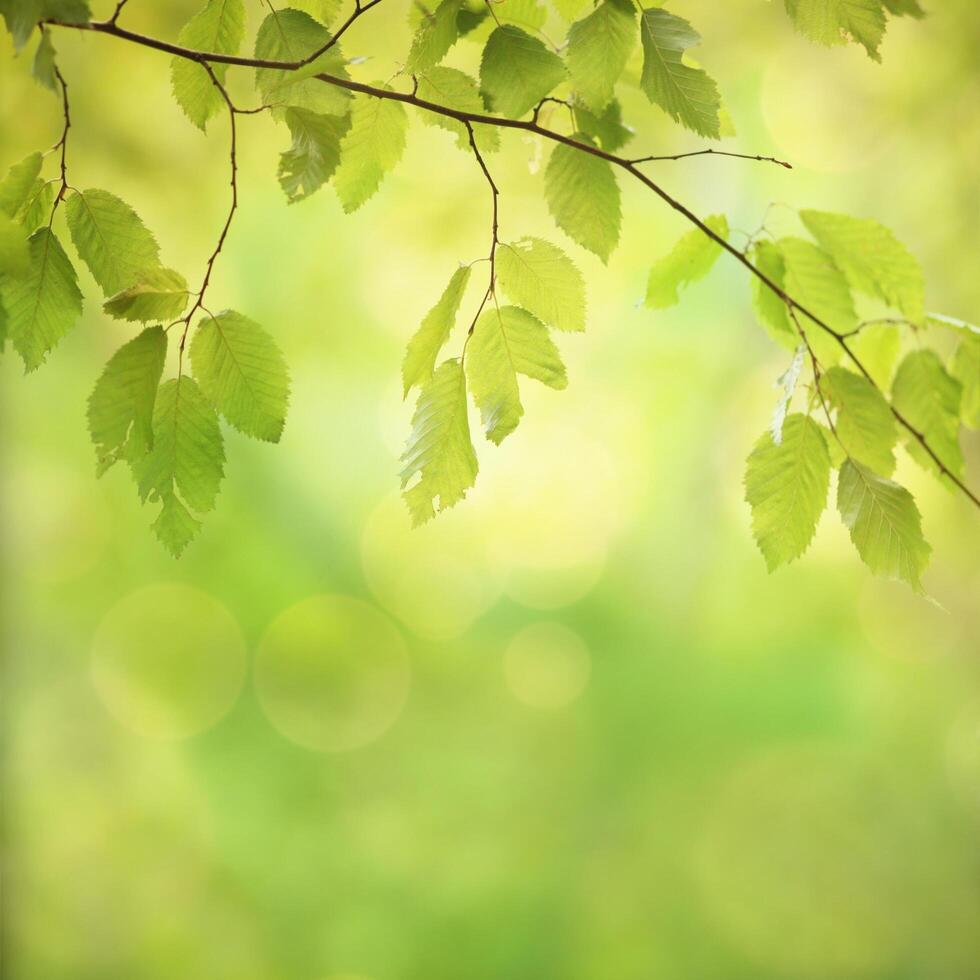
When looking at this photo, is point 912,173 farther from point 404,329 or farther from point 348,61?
point 348,61

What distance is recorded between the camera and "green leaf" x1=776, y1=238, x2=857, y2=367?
554 mm

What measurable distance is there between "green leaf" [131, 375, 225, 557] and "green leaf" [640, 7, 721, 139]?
0.84 feet

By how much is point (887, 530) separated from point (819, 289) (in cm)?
20

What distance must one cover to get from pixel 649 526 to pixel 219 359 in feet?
5.76

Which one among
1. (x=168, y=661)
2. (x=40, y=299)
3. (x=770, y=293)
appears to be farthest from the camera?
(x=168, y=661)

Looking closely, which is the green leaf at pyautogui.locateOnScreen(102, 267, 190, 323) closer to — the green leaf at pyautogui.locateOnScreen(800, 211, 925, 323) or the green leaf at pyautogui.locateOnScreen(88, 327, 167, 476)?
the green leaf at pyautogui.locateOnScreen(88, 327, 167, 476)

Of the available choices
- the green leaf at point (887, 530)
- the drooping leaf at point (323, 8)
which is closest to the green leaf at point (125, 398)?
the drooping leaf at point (323, 8)

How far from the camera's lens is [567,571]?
6.93 feet

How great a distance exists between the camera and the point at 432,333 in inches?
18.0

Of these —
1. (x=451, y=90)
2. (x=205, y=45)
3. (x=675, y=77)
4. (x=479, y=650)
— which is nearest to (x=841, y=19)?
(x=675, y=77)

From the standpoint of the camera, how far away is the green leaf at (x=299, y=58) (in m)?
0.40

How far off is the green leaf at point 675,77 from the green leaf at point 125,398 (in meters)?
0.26

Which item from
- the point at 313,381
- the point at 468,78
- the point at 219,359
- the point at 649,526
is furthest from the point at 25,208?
the point at 649,526

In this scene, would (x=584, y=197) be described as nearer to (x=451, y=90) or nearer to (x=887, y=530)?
(x=451, y=90)
